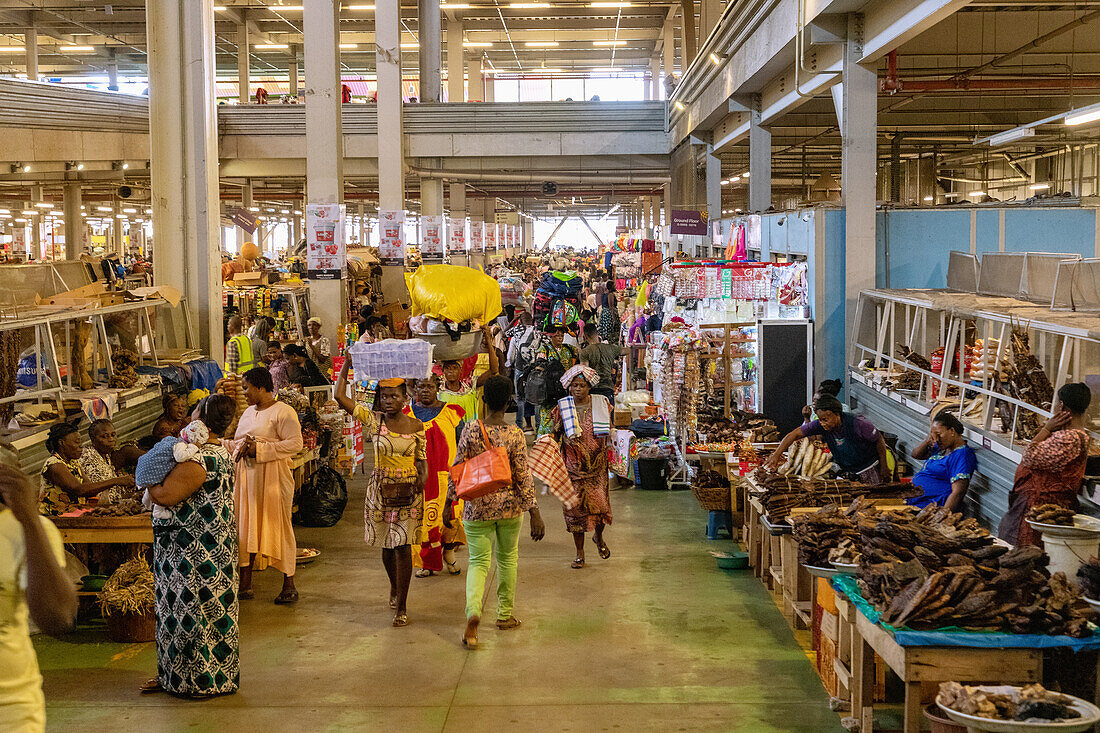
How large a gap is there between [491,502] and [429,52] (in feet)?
73.4

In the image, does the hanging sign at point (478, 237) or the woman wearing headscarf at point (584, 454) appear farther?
the hanging sign at point (478, 237)

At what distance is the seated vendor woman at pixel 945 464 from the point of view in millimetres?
7305

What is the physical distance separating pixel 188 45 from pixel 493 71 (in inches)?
1306

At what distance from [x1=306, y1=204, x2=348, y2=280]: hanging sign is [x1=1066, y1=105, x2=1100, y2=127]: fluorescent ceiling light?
11577 mm

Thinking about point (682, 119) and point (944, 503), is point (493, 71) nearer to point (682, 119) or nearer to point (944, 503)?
point (682, 119)

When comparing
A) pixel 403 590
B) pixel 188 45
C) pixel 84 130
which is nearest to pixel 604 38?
pixel 84 130

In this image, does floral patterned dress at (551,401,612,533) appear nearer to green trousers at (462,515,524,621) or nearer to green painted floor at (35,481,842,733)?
green painted floor at (35,481,842,733)

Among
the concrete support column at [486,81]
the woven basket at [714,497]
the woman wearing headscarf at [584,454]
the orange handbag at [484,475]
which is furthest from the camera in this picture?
the concrete support column at [486,81]

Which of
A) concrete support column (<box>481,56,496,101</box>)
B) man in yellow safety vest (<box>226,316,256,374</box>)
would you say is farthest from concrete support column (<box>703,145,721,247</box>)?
concrete support column (<box>481,56,496,101</box>)

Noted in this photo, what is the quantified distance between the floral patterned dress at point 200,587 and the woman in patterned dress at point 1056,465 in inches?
165

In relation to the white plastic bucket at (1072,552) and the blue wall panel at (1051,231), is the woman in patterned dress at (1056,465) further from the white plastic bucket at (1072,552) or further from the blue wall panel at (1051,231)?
the blue wall panel at (1051,231)

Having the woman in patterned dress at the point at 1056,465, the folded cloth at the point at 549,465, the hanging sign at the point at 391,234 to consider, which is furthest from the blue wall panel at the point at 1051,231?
the hanging sign at the point at 391,234

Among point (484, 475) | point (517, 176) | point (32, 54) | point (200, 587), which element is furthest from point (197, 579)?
point (32, 54)

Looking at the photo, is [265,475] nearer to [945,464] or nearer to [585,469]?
[585,469]
